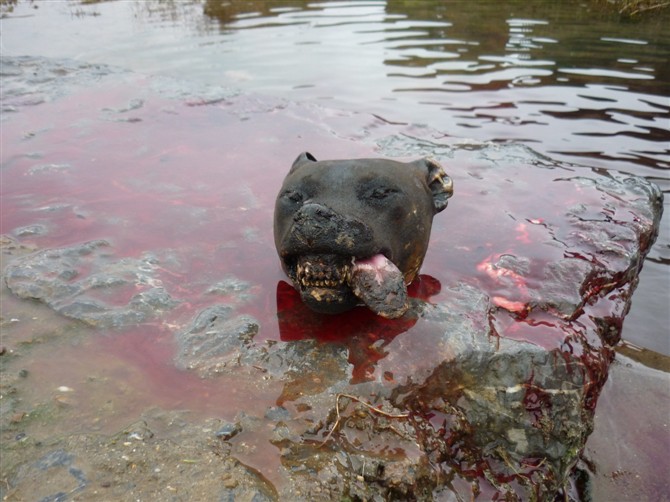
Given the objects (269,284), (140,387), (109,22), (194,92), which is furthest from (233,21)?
(140,387)

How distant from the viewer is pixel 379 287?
280 cm

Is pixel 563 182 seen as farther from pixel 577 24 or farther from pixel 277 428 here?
pixel 577 24

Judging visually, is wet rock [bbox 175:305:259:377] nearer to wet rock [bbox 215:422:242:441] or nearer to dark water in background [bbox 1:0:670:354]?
wet rock [bbox 215:422:242:441]

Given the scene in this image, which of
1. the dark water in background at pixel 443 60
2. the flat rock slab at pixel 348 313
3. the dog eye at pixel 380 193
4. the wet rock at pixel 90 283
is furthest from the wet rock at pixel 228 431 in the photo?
the dark water in background at pixel 443 60

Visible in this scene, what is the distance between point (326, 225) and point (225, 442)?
1000mm

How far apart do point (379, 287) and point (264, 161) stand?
2.83 meters

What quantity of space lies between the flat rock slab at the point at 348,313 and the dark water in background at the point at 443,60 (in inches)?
35.2

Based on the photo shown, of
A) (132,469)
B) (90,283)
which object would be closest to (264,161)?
(90,283)

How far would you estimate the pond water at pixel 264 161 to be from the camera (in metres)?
3.03

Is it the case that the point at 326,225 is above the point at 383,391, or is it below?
above

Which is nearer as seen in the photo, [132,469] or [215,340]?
[132,469]

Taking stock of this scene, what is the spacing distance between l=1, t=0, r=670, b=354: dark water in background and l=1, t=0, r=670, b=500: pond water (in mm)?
46

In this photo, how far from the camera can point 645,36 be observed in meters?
10.4

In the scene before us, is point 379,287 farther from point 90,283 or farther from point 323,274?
point 90,283
